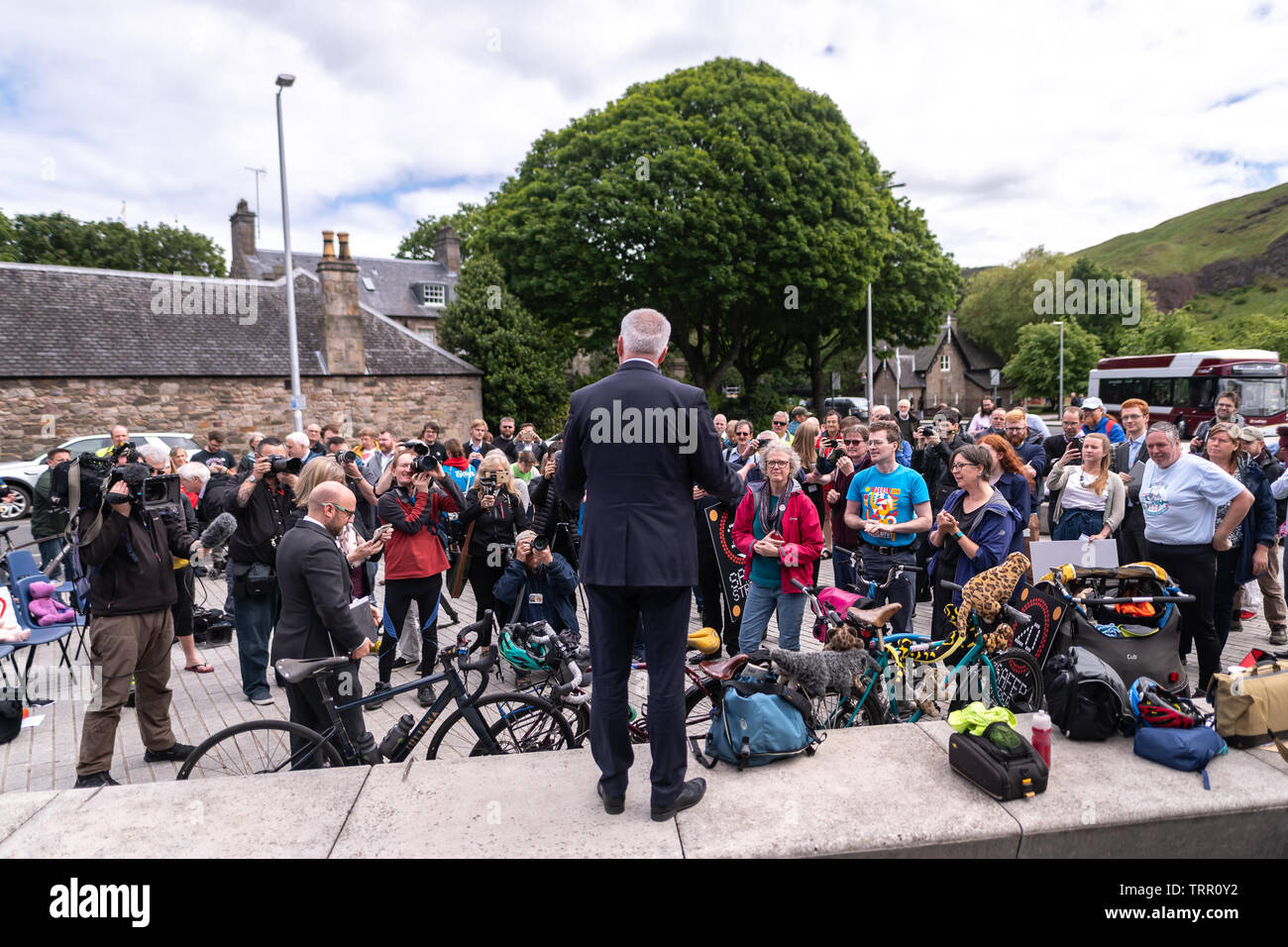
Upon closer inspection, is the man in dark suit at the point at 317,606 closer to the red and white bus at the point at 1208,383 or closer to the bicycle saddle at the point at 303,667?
the bicycle saddle at the point at 303,667

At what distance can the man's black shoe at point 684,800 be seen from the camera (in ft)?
10.4

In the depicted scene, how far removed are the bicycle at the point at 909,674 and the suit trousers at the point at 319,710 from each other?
2.62 m

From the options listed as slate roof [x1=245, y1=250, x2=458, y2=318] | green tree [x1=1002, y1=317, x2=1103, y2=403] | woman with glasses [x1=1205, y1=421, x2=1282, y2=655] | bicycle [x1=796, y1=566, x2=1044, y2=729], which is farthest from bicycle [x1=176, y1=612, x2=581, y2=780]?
green tree [x1=1002, y1=317, x2=1103, y2=403]

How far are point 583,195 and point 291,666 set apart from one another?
24.3m

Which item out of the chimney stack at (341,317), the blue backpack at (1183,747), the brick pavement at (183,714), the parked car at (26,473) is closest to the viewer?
the blue backpack at (1183,747)

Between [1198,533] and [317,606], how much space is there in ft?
18.8

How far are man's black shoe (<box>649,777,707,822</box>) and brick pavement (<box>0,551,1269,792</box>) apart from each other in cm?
244

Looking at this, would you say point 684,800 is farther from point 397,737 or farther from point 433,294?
point 433,294

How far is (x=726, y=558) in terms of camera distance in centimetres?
673

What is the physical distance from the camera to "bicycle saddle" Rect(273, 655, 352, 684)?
3.70 metres

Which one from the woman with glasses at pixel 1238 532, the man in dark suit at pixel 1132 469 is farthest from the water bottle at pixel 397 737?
the man in dark suit at pixel 1132 469
